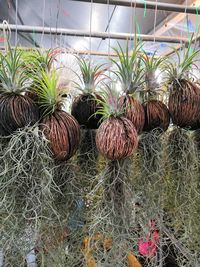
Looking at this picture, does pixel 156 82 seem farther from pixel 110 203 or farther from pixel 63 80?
pixel 110 203

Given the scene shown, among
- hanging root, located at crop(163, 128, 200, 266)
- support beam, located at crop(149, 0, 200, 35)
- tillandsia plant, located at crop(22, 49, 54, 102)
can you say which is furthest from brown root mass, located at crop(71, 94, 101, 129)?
support beam, located at crop(149, 0, 200, 35)

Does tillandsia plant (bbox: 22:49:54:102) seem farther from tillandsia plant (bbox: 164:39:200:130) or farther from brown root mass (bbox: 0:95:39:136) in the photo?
tillandsia plant (bbox: 164:39:200:130)

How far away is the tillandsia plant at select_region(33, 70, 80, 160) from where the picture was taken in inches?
28.4

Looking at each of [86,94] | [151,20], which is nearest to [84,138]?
[86,94]

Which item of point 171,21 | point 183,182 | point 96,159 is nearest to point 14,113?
point 96,159

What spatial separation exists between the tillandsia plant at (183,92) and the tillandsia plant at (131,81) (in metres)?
0.10

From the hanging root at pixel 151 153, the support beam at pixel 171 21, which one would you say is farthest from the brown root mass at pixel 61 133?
the support beam at pixel 171 21

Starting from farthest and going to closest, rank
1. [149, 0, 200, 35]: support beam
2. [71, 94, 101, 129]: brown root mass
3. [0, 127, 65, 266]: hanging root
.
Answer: [149, 0, 200, 35]: support beam < [71, 94, 101, 129]: brown root mass < [0, 127, 65, 266]: hanging root

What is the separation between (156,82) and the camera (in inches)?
34.1

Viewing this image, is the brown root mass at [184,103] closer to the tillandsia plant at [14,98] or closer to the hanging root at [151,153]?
the hanging root at [151,153]

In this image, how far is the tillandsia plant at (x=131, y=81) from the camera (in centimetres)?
77

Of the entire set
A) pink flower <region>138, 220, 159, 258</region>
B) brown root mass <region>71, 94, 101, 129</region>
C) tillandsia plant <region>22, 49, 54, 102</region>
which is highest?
tillandsia plant <region>22, 49, 54, 102</region>

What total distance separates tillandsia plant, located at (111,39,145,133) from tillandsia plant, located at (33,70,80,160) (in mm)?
145

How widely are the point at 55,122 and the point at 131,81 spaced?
0.23 meters
